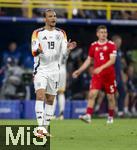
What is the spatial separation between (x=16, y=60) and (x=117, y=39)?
357cm

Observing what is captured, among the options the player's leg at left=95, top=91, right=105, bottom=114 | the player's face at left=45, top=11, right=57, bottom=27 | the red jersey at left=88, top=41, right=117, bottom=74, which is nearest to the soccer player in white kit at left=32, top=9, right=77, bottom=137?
the player's face at left=45, top=11, right=57, bottom=27

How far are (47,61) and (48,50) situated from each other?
0.21 m

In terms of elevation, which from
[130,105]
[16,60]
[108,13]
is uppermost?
[108,13]

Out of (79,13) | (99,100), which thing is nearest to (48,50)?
(99,100)

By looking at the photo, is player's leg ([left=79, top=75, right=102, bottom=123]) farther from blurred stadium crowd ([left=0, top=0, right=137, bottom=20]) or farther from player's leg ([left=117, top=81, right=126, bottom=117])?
blurred stadium crowd ([left=0, top=0, right=137, bottom=20])

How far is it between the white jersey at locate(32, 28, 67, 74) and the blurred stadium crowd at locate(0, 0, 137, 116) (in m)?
10.3

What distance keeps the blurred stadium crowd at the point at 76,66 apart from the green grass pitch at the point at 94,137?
703 centimetres

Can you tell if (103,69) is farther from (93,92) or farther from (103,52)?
(93,92)

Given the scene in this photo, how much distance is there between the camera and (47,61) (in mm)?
14234

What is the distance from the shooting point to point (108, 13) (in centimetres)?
2625

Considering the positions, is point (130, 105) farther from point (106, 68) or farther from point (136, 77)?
point (106, 68)

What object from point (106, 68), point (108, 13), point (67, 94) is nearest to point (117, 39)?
point (108, 13)

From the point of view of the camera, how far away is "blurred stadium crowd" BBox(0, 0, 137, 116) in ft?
83.4

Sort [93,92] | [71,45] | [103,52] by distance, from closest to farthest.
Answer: [71,45]
[93,92]
[103,52]
